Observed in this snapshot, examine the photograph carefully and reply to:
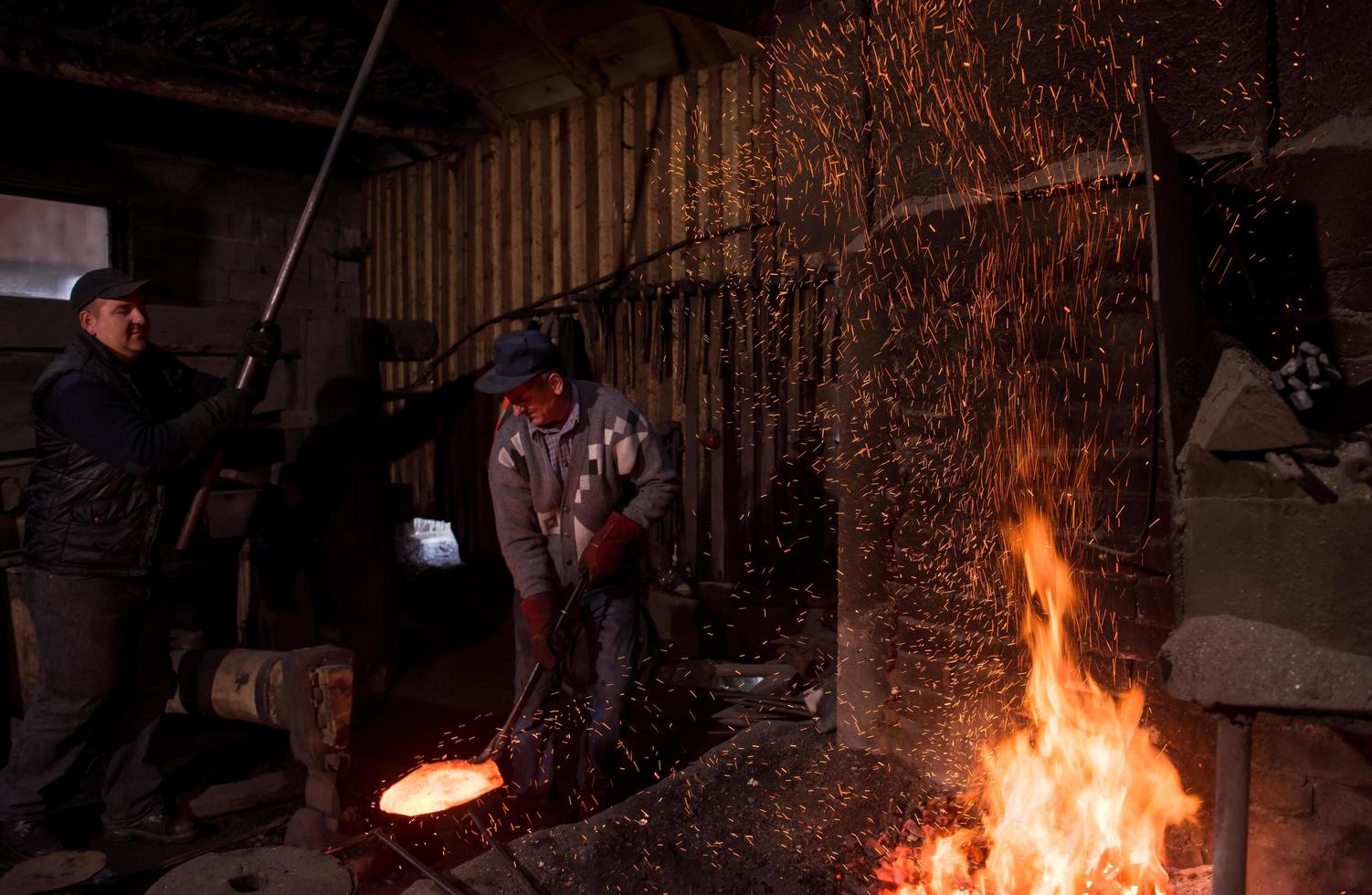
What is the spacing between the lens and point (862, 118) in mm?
3633

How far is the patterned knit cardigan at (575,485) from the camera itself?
3.96 meters

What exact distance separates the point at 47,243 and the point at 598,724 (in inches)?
308

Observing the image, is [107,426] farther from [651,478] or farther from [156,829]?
[651,478]

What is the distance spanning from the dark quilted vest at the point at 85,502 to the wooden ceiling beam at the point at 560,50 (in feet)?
15.2

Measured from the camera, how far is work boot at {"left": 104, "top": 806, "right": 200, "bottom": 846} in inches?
163

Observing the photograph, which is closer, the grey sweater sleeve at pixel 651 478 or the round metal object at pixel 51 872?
the round metal object at pixel 51 872

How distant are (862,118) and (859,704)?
2438 millimetres

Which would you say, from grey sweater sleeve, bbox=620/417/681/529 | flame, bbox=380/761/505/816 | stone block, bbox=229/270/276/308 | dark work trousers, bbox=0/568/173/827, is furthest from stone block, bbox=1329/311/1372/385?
stone block, bbox=229/270/276/308

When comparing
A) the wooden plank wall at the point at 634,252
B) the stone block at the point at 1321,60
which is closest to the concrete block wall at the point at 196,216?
the wooden plank wall at the point at 634,252

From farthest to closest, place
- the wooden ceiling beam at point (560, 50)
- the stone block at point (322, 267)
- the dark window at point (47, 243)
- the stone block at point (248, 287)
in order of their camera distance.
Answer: the stone block at point (322, 267) → the stone block at point (248, 287) → the dark window at point (47, 243) → the wooden ceiling beam at point (560, 50)

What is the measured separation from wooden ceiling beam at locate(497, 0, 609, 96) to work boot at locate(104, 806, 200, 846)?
6.19 metres

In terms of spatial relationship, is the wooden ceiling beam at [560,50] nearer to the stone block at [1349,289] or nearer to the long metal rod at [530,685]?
the long metal rod at [530,685]

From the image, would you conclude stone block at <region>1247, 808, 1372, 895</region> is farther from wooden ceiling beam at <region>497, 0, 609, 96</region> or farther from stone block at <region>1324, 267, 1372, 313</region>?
wooden ceiling beam at <region>497, 0, 609, 96</region>

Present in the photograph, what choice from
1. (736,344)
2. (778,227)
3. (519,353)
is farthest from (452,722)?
(778,227)
